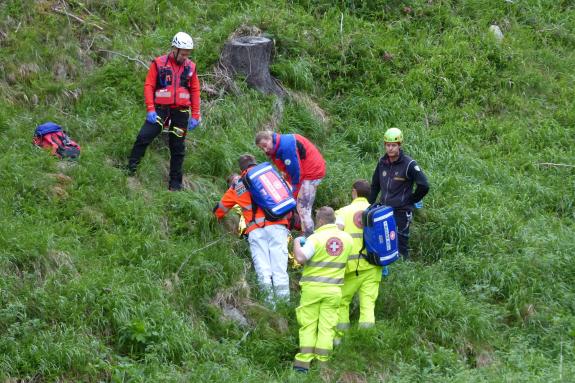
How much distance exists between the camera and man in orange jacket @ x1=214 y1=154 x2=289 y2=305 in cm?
964

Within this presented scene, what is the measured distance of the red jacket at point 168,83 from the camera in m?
10.6

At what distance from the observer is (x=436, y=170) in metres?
12.7

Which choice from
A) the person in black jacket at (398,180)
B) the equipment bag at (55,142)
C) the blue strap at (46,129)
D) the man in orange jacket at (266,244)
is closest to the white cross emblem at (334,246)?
the man in orange jacket at (266,244)

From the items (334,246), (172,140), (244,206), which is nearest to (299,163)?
(244,206)

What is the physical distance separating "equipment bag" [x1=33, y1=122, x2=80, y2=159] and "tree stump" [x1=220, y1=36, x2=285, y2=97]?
3.07m

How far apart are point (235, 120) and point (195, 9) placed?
296cm

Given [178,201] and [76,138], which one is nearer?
[178,201]

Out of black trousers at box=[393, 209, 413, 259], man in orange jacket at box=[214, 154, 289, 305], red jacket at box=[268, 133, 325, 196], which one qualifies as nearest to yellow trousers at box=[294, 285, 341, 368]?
man in orange jacket at box=[214, 154, 289, 305]

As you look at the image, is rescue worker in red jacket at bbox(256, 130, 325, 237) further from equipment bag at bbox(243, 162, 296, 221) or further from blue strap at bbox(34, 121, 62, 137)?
blue strap at bbox(34, 121, 62, 137)

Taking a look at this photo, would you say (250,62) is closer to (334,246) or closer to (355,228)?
(355,228)

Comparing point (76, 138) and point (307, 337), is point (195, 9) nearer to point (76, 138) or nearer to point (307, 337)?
point (76, 138)

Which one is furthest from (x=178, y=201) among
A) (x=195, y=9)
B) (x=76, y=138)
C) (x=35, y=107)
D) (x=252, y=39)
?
(x=195, y=9)

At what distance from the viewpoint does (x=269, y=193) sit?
9.48m

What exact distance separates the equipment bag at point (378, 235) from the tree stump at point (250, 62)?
4.45 m
